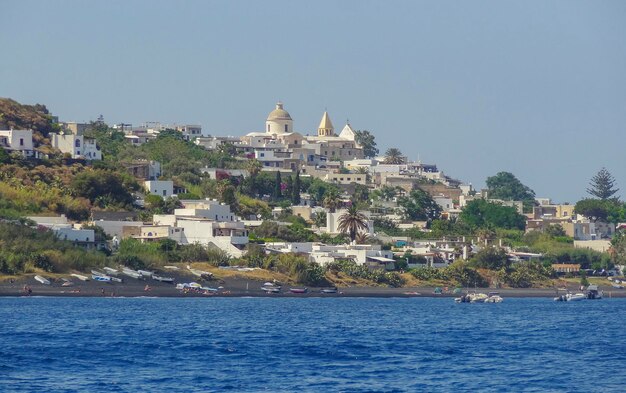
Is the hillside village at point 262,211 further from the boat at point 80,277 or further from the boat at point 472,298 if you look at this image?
the boat at point 472,298

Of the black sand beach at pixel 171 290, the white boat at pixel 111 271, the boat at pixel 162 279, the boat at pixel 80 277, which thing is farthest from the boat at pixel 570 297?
the boat at pixel 80 277

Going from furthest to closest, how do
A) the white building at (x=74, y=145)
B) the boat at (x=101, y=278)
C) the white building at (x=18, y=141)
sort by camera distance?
the white building at (x=74, y=145) < the white building at (x=18, y=141) < the boat at (x=101, y=278)

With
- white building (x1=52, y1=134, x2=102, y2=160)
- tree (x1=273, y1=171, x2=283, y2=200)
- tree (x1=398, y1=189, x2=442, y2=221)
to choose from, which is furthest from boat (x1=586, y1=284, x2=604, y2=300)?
white building (x1=52, y1=134, x2=102, y2=160)

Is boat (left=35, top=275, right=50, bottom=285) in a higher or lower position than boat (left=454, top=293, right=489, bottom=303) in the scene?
higher

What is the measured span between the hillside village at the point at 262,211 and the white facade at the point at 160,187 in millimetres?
122

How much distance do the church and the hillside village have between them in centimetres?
51

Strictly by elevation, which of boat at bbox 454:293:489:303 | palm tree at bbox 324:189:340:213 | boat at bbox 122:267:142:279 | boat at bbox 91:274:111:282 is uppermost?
palm tree at bbox 324:189:340:213

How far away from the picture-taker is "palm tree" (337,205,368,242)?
409ft

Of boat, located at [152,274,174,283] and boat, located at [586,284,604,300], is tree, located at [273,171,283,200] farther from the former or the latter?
boat, located at [152,274,174,283]

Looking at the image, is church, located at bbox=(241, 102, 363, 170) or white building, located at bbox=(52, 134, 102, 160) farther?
church, located at bbox=(241, 102, 363, 170)

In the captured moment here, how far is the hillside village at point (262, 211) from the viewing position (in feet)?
367

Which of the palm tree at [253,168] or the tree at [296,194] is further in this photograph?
the palm tree at [253,168]

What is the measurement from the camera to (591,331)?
7544cm

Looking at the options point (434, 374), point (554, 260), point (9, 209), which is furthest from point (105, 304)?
point (554, 260)
